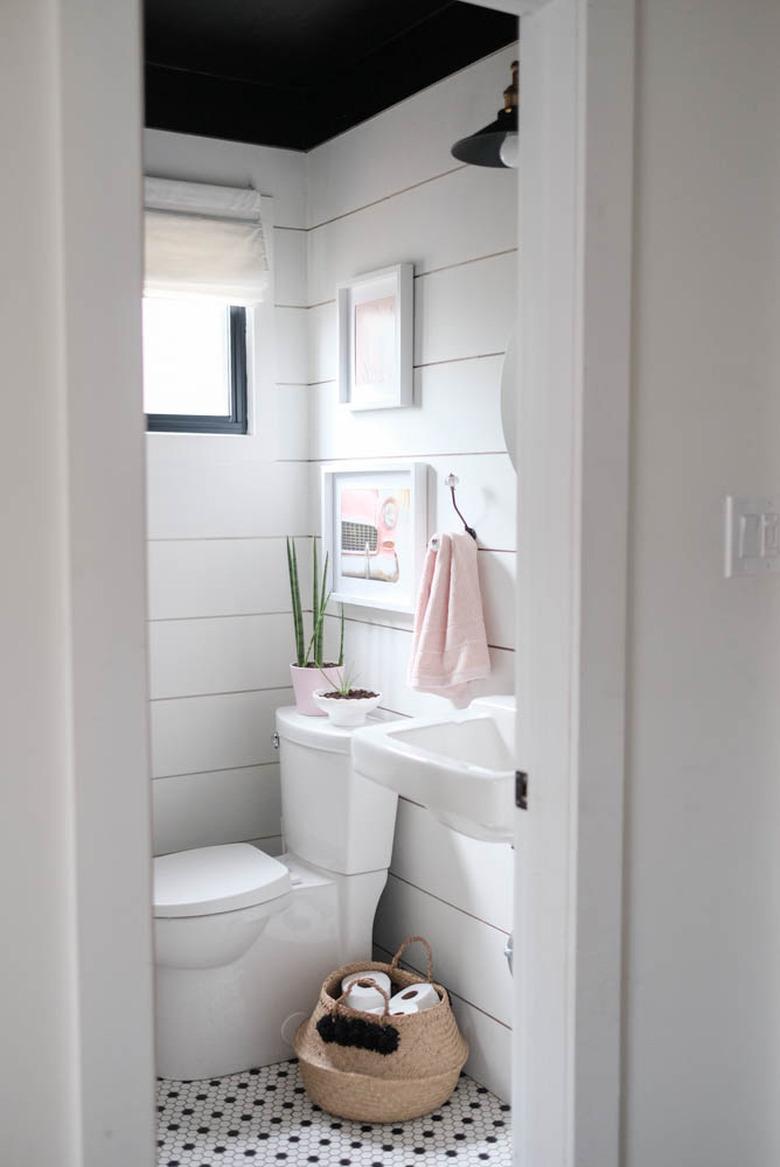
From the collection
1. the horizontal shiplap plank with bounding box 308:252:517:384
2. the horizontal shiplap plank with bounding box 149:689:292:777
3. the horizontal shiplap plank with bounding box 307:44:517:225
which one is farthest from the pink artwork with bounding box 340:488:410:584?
the horizontal shiplap plank with bounding box 307:44:517:225

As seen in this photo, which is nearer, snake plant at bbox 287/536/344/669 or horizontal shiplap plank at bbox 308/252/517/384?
horizontal shiplap plank at bbox 308/252/517/384

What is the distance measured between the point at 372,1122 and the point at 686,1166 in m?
1.02

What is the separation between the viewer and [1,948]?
114 cm

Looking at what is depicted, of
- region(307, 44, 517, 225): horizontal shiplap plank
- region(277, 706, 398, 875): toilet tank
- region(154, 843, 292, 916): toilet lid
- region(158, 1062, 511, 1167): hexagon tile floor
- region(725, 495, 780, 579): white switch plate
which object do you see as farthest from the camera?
region(277, 706, 398, 875): toilet tank

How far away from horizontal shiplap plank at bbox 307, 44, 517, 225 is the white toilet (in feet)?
4.47

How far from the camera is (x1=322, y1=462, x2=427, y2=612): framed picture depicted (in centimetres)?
286

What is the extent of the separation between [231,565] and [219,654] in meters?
0.25

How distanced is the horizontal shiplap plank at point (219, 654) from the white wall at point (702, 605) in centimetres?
179

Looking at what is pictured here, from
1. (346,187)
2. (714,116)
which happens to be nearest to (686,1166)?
(714,116)

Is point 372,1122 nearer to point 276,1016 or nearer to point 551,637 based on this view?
point 276,1016

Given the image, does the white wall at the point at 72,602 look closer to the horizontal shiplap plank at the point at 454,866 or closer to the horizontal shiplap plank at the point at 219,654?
the horizontal shiplap plank at the point at 454,866

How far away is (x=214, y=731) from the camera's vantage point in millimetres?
3252

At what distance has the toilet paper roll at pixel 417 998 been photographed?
8.64ft

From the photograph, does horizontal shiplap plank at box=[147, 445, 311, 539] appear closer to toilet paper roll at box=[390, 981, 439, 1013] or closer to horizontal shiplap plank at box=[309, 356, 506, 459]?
horizontal shiplap plank at box=[309, 356, 506, 459]
